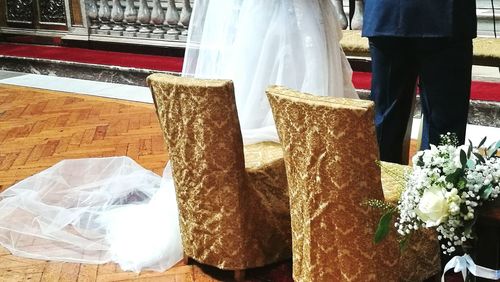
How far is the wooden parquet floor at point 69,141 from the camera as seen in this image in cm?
291

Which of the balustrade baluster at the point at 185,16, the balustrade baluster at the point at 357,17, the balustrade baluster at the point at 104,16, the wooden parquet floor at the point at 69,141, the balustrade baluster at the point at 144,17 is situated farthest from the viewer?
the balustrade baluster at the point at 104,16

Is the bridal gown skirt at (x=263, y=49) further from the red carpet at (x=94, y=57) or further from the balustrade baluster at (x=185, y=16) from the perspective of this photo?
the balustrade baluster at (x=185, y=16)

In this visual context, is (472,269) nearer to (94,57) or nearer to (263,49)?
(263,49)

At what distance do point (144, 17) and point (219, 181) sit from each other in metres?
5.22

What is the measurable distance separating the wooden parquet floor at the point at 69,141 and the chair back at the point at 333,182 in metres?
Answer: 0.70

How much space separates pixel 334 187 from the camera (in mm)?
2148

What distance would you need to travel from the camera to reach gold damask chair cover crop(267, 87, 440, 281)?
2.06m

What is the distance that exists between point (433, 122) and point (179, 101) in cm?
105

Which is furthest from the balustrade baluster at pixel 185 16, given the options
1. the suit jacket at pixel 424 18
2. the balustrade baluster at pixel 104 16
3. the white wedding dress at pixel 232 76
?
the suit jacket at pixel 424 18

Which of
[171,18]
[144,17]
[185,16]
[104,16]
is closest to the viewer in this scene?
[185,16]

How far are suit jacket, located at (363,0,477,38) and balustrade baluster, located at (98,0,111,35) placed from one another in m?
5.65

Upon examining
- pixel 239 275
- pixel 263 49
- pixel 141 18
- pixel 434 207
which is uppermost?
pixel 263 49

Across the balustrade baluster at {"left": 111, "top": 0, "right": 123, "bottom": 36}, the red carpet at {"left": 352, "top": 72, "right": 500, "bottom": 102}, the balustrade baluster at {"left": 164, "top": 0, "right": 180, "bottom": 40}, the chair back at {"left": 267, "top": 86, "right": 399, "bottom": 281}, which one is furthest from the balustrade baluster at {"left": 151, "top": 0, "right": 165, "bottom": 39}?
the chair back at {"left": 267, "top": 86, "right": 399, "bottom": 281}

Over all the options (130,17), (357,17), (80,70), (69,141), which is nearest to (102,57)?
(80,70)
